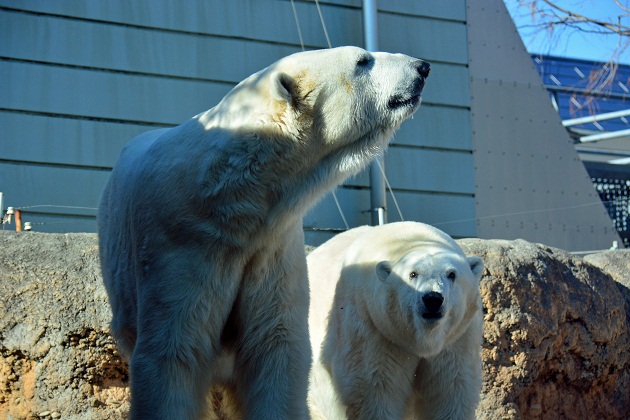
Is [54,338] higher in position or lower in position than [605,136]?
lower

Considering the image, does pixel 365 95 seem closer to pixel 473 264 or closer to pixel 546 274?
pixel 473 264

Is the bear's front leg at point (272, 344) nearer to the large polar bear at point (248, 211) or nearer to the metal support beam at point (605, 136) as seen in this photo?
the large polar bear at point (248, 211)

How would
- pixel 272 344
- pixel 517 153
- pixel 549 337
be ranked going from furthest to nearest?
pixel 517 153
pixel 549 337
pixel 272 344

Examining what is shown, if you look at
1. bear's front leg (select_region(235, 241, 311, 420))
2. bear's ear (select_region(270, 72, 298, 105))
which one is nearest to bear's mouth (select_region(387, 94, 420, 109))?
bear's ear (select_region(270, 72, 298, 105))

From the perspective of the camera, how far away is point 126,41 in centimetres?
805

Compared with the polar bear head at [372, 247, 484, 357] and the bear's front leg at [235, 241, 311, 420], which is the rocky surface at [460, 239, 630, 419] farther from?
the bear's front leg at [235, 241, 311, 420]

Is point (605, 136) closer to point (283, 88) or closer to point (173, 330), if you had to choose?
point (283, 88)

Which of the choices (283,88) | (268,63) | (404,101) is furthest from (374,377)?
(268,63)

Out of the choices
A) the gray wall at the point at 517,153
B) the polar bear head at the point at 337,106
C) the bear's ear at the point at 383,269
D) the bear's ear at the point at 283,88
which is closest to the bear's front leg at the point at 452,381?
the bear's ear at the point at 383,269

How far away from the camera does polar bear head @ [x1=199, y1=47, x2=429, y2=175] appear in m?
3.23

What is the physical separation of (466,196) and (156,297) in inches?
253

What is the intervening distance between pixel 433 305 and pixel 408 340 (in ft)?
0.79

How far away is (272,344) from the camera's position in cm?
341

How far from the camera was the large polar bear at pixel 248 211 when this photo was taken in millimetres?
3199
